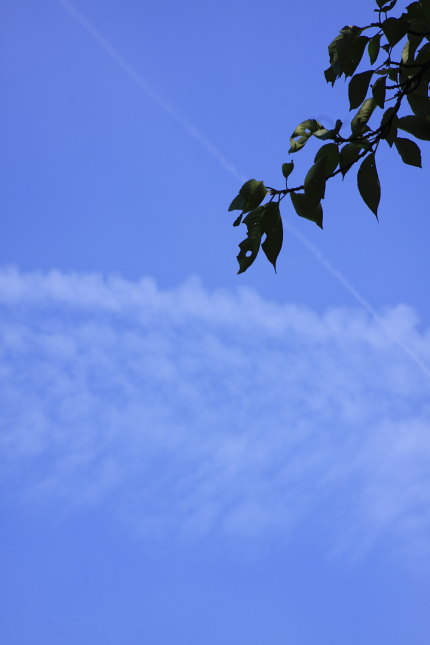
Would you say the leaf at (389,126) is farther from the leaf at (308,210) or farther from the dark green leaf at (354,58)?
the leaf at (308,210)

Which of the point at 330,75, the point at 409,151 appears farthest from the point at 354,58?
the point at 409,151

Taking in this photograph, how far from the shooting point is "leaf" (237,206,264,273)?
5.86 feet

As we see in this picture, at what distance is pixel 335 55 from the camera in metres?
1.88

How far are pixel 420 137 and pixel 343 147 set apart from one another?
0.22 metres

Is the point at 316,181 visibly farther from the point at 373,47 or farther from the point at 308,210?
the point at 373,47

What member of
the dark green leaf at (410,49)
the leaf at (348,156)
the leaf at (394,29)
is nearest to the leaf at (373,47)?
the dark green leaf at (410,49)

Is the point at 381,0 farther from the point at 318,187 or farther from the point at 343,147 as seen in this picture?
the point at 318,187

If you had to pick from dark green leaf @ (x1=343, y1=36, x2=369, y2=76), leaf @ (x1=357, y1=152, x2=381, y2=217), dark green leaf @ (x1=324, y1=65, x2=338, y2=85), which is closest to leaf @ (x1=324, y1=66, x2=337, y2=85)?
dark green leaf @ (x1=324, y1=65, x2=338, y2=85)

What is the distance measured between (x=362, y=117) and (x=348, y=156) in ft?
0.58

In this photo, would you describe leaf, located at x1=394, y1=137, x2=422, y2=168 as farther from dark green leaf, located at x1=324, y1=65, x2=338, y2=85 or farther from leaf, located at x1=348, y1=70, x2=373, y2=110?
dark green leaf, located at x1=324, y1=65, x2=338, y2=85

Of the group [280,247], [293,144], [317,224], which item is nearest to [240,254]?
[280,247]

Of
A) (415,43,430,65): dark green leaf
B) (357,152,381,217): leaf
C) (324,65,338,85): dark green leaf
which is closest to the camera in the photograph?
(357,152,381,217): leaf

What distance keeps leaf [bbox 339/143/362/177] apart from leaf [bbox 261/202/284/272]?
198 millimetres

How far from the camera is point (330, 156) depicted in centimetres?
174
